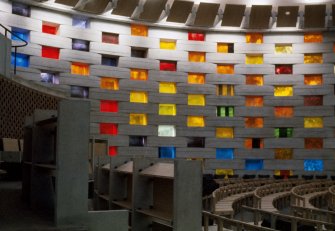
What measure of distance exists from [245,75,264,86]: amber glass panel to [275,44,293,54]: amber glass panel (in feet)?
5.63

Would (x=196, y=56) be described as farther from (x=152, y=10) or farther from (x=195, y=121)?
(x=152, y=10)

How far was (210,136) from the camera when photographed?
2467 cm

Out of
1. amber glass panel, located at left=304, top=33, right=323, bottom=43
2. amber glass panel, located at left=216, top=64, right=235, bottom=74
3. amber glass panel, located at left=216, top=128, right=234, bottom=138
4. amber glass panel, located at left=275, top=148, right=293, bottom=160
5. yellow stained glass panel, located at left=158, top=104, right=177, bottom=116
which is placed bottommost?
amber glass panel, located at left=275, top=148, right=293, bottom=160

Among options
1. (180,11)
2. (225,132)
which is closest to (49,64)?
(180,11)

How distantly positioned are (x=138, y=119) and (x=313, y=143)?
30.0ft

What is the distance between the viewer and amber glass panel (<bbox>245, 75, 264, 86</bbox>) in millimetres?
25469

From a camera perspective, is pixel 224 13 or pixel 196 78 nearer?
pixel 224 13

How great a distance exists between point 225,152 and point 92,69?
7871mm

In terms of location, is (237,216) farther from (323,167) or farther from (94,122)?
(323,167)

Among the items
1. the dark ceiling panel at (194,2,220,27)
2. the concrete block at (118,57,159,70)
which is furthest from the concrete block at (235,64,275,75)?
the concrete block at (118,57,159,70)

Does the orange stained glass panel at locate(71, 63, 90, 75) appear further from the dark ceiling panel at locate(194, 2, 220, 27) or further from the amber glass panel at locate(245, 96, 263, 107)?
the amber glass panel at locate(245, 96, 263, 107)

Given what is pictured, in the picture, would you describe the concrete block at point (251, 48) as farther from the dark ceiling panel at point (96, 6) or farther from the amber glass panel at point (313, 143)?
the dark ceiling panel at point (96, 6)

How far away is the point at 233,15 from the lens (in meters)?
24.1

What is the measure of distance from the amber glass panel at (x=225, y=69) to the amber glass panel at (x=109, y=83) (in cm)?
544
